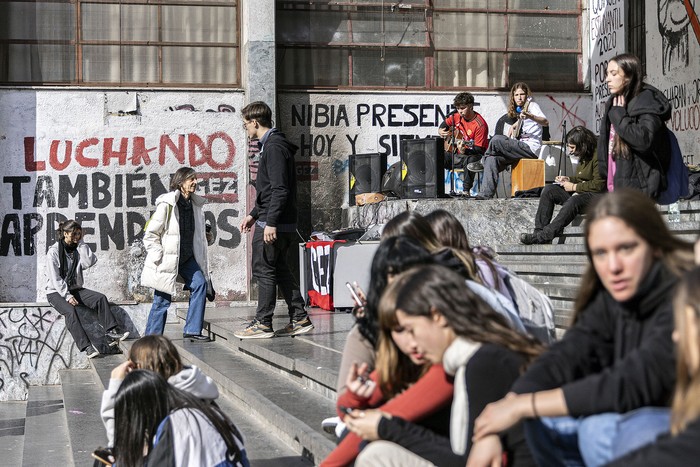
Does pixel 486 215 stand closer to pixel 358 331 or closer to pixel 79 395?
pixel 79 395

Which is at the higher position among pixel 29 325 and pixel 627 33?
pixel 627 33

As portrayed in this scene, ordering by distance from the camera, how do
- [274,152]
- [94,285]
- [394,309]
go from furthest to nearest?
[94,285] < [274,152] < [394,309]

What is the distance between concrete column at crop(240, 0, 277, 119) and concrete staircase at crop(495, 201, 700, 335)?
16.9ft

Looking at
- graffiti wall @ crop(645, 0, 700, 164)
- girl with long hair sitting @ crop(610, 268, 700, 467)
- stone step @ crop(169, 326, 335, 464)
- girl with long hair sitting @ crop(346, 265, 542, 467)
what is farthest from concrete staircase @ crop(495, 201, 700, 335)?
girl with long hair sitting @ crop(610, 268, 700, 467)

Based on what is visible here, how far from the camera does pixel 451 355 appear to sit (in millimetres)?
3117

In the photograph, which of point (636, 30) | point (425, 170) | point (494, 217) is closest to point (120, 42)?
point (425, 170)

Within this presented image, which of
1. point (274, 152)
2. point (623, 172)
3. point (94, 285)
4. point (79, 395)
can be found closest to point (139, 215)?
point (94, 285)

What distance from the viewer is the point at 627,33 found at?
13.8 m

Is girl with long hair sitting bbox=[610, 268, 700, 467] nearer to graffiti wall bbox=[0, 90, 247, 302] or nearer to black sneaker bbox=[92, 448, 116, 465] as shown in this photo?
black sneaker bbox=[92, 448, 116, 465]

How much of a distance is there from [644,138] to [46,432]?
18.3ft

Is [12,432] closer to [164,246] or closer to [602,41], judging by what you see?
[164,246]

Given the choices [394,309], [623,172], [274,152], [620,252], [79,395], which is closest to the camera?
[620,252]

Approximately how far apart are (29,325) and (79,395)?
10.9 ft

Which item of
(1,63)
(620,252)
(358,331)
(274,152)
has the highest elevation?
(1,63)
